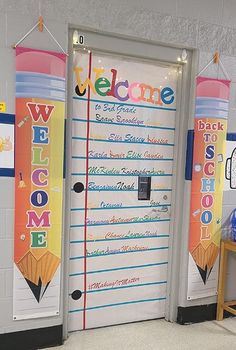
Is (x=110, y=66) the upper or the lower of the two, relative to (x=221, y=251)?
upper

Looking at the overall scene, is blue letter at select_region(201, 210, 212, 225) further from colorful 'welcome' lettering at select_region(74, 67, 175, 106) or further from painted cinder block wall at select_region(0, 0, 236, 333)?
colorful 'welcome' lettering at select_region(74, 67, 175, 106)

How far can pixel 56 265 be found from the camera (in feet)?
8.32

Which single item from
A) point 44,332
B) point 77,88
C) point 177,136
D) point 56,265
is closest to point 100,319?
point 44,332

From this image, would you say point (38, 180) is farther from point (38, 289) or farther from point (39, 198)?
point (38, 289)

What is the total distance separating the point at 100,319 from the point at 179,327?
2.20ft

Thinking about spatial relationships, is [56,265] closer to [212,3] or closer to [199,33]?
[199,33]

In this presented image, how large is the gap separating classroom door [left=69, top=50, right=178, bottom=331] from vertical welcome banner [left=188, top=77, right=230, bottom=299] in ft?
0.74

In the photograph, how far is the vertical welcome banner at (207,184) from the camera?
2908 millimetres

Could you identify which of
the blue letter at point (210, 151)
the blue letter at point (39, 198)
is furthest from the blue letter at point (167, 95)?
the blue letter at point (39, 198)

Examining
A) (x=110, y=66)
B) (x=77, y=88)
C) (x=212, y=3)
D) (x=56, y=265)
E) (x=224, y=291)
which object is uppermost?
(x=212, y=3)

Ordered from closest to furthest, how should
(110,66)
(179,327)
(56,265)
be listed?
(56,265) < (110,66) < (179,327)

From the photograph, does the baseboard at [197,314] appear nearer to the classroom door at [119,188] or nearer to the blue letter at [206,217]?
the classroom door at [119,188]

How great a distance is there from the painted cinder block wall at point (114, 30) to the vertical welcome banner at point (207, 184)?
8 cm

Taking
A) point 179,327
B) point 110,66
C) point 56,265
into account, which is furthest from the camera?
point 179,327
